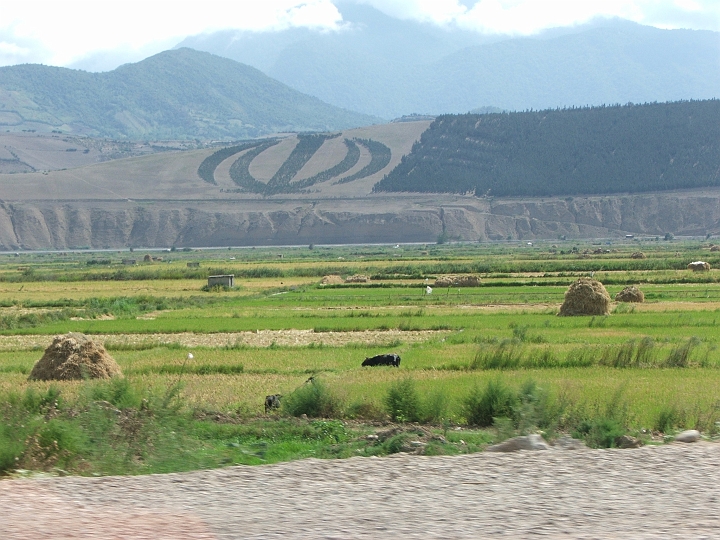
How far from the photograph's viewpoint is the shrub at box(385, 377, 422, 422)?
15.7 meters

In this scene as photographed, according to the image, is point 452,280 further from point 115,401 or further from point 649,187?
point 649,187

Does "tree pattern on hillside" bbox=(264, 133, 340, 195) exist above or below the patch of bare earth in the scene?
above

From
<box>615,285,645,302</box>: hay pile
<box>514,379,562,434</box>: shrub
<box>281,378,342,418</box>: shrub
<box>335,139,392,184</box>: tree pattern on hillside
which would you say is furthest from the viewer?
<box>335,139,392,184</box>: tree pattern on hillside

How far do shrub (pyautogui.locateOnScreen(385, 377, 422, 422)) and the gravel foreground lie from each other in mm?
4995

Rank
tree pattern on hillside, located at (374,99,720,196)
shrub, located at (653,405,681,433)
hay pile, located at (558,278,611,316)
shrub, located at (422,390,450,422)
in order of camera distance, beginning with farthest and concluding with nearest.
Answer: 1. tree pattern on hillside, located at (374,99,720,196)
2. hay pile, located at (558,278,611,316)
3. shrub, located at (422,390,450,422)
4. shrub, located at (653,405,681,433)

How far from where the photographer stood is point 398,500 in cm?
887

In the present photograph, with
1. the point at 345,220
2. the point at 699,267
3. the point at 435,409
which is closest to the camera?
the point at 435,409

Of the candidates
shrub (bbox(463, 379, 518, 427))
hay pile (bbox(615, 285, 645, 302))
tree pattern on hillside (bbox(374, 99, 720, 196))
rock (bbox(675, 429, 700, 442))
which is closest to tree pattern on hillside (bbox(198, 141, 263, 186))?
tree pattern on hillside (bbox(374, 99, 720, 196))

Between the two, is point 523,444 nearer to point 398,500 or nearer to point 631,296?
point 398,500

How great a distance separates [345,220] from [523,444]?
141 m

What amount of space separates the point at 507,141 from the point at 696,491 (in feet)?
583

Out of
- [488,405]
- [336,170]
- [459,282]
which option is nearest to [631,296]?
[459,282]

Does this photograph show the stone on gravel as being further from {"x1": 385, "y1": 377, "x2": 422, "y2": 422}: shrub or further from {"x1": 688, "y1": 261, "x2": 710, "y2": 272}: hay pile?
{"x1": 688, "y1": 261, "x2": 710, "y2": 272}: hay pile

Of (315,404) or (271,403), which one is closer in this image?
(315,404)
